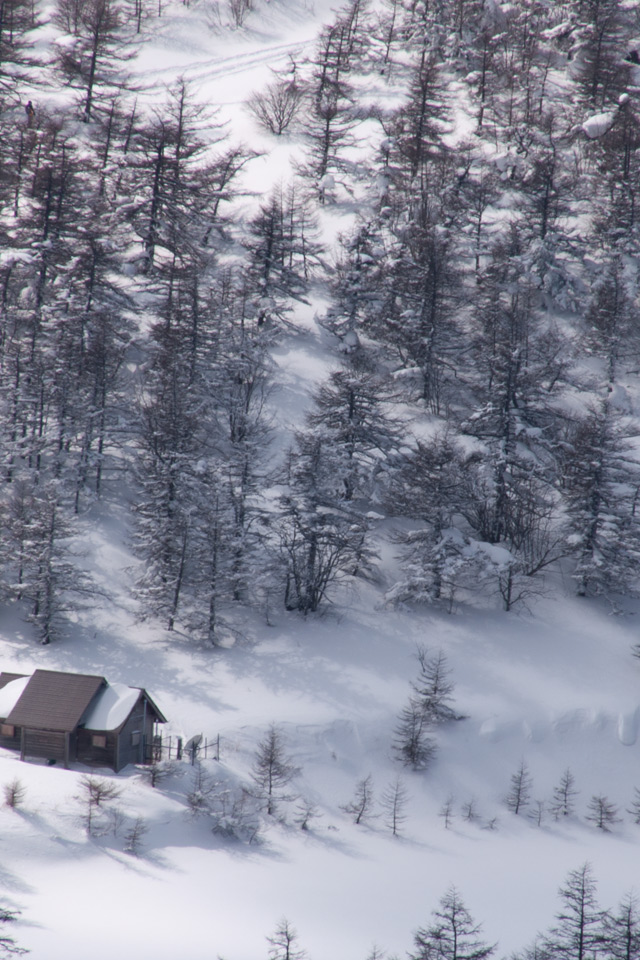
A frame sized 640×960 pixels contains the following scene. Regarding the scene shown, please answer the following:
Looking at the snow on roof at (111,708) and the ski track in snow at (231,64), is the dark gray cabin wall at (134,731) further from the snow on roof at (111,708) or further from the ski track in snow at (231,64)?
the ski track in snow at (231,64)

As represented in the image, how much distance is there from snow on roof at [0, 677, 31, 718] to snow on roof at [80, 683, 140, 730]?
27cm

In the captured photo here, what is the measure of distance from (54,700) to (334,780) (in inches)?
412

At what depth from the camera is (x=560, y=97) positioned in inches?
2793

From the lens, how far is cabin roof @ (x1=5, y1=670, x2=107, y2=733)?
3019cm

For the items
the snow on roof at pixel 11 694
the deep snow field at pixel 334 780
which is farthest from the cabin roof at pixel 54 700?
the deep snow field at pixel 334 780

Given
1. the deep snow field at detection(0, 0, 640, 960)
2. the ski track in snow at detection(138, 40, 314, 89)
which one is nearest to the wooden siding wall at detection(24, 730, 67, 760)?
the deep snow field at detection(0, 0, 640, 960)

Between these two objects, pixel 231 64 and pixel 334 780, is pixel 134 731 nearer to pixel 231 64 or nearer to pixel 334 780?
pixel 334 780

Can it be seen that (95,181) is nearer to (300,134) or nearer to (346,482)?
(300,134)

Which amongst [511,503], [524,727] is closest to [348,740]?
[524,727]

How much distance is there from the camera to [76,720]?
3017cm

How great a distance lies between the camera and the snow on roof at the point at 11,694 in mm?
30891

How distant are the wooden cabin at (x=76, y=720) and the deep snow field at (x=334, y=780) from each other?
3.22 ft

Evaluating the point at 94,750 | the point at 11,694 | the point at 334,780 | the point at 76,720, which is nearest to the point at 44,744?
the point at 76,720

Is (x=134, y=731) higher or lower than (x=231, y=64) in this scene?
lower
